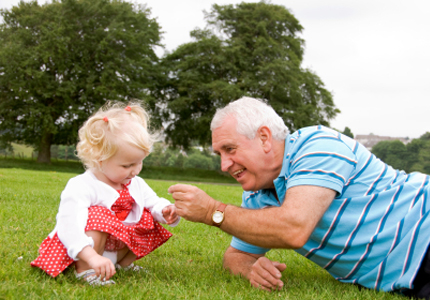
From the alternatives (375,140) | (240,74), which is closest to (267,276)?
(240,74)

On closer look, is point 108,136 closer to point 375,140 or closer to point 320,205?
point 320,205

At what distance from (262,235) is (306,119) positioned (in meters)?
28.5

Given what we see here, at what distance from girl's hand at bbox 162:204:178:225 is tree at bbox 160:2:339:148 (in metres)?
26.0

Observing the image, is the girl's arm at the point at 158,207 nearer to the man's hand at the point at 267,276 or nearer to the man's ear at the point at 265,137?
the man's hand at the point at 267,276

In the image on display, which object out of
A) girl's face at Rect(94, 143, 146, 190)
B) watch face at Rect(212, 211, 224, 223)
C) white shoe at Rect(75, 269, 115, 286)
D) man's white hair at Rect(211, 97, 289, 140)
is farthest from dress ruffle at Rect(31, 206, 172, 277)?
man's white hair at Rect(211, 97, 289, 140)

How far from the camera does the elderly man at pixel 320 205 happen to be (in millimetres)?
2484

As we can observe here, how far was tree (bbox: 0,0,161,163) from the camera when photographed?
26.8 meters

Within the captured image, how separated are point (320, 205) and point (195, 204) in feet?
2.64

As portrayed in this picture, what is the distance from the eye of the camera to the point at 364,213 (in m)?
2.74

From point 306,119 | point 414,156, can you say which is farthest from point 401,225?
point 414,156

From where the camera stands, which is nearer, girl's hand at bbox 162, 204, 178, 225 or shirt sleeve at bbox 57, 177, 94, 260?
shirt sleeve at bbox 57, 177, 94, 260

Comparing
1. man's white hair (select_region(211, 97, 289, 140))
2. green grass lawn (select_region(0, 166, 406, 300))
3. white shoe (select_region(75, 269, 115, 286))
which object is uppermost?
man's white hair (select_region(211, 97, 289, 140))

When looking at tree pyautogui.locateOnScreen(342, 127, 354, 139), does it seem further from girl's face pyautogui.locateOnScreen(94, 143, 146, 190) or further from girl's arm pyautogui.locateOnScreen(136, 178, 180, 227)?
girl's face pyautogui.locateOnScreen(94, 143, 146, 190)

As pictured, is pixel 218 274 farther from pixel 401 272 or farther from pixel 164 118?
pixel 164 118
